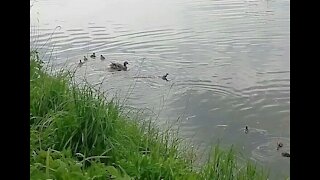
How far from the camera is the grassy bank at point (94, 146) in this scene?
6.91 feet

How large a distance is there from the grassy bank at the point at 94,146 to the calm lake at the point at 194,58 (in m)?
0.80

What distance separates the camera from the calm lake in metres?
4.89

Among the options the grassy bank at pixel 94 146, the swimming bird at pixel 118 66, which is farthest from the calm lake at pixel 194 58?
the grassy bank at pixel 94 146

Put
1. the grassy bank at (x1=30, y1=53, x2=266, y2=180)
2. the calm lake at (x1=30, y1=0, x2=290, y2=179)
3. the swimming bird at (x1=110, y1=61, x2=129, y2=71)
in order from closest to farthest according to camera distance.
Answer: the grassy bank at (x1=30, y1=53, x2=266, y2=180) → the calm lake at (x1=30, y1=0, x2=290, y2=179) → the swimming bird at (x1=110, y1=61, x2=129, y2=71)

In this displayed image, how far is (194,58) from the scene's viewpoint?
736cm

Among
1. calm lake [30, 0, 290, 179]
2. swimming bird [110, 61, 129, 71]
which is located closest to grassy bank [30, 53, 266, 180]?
calm lake [30, 0, 290, 179]

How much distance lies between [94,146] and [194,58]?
4.83 metres

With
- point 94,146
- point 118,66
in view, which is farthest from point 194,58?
point 94,146

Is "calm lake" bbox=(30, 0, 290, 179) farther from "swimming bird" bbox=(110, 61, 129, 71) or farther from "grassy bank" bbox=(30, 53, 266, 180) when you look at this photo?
"grassy bank" bbox=(30, 53, 266, 180)

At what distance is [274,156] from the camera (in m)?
4.18

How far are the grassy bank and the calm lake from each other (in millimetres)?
804

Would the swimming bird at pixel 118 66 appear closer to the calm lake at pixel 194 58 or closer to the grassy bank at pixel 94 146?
the calm lake at pixel 194 58

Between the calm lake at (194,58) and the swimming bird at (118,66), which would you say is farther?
the swimming bird at (118,66)
